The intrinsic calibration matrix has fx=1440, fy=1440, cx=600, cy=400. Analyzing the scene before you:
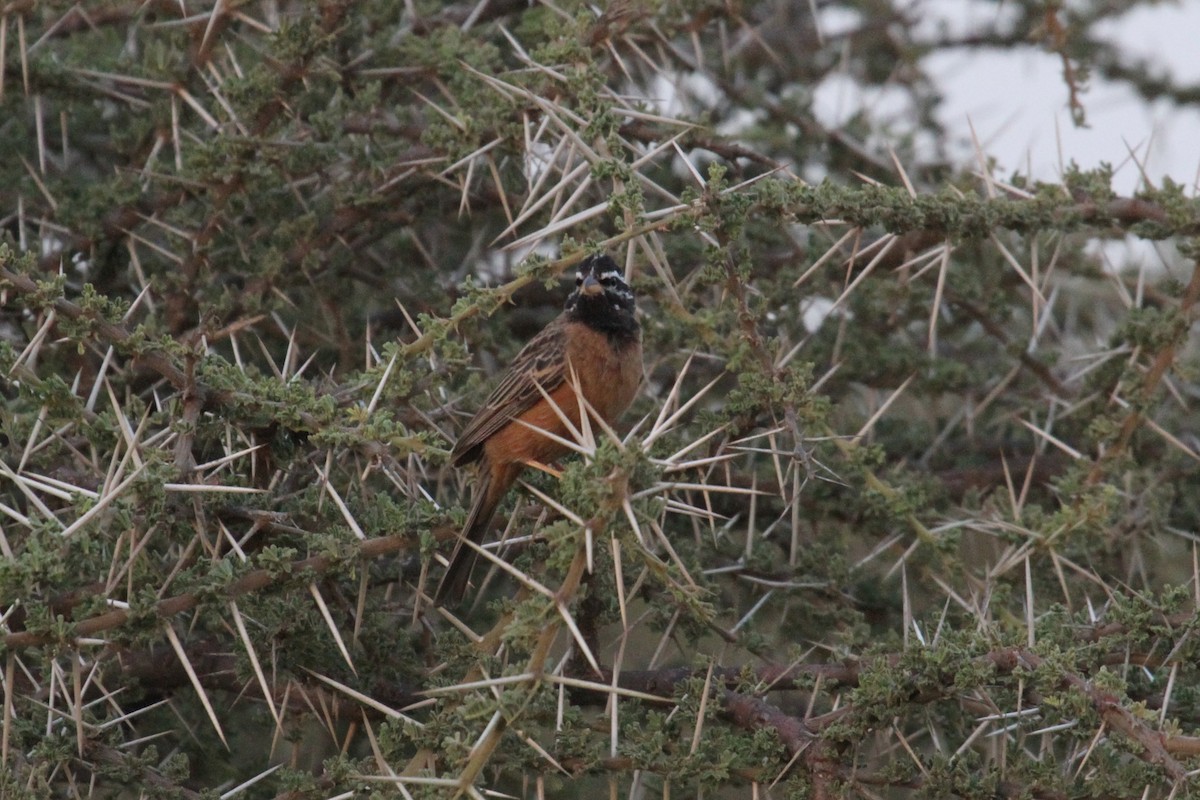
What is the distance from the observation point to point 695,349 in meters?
5.05

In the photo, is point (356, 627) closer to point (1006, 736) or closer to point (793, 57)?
point (1006, 736)

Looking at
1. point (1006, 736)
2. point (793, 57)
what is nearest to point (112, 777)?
point (1006, 736)

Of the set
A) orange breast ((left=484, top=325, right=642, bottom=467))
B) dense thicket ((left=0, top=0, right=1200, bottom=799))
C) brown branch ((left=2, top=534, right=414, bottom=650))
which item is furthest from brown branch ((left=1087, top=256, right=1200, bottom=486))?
brown branch ((left=2, top=534, right=414, bottom=650))

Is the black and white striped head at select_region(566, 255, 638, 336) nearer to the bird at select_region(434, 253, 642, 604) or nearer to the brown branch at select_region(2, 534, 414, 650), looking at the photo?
the bird at select_region(434, 253, 642, 604)

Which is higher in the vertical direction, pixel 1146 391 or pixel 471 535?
pixel 1146 391

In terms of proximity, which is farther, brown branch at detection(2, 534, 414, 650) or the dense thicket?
the dense thicket

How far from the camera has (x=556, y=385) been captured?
5.32 m

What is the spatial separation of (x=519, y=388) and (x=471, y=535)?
61cm

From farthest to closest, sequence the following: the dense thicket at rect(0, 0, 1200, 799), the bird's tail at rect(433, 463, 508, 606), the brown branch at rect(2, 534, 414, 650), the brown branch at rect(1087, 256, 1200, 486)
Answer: the brown branch at rect(1087, 256, 1200, 486)
the bird's tail at rect(433, 463, 508, 606)
the dense thicket at rect(0, 0, 1200, 799)
the brown branch at rect(2, 534, 414, 650)

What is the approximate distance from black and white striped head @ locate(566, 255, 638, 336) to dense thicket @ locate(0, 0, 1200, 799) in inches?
5.7

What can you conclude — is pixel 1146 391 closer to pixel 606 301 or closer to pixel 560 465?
pixel 606 301

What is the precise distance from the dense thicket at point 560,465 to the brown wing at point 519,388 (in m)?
0.11

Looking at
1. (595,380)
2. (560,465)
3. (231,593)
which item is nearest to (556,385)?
(595,380)

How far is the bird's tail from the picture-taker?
4547mm
